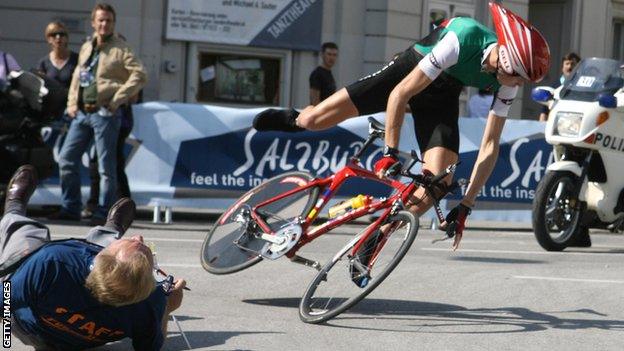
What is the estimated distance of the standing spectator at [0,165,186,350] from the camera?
584 centimetres

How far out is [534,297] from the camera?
9016mm

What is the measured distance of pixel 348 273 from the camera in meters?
7.74

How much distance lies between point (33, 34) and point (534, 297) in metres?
13.3

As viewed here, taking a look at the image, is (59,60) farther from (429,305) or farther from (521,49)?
(521,49)

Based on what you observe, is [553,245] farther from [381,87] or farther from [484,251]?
[381,87]

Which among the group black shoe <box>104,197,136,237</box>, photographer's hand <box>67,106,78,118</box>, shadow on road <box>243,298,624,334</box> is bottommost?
shadow on road <box>243,298,624,334</box>

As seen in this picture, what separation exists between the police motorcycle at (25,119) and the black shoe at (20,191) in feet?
18.3

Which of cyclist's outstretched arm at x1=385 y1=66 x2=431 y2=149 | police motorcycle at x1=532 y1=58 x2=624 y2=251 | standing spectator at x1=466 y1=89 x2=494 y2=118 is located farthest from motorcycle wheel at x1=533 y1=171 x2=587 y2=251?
standing spectator at x1=466 y1=89 x2=494 y2=118

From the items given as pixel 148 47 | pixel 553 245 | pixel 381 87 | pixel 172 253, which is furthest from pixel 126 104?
pixel 148 47

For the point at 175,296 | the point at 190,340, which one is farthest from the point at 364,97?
the point at 175,296

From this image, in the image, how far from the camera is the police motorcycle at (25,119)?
519 inches

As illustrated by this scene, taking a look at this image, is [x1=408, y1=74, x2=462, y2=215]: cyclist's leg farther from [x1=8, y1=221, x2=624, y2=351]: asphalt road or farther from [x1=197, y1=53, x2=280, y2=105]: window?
[x1=197, y1=53, x2=280, y2=105]: window

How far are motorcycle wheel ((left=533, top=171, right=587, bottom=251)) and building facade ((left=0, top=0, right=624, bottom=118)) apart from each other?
9.84 meters

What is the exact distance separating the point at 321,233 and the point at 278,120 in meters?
1.11
